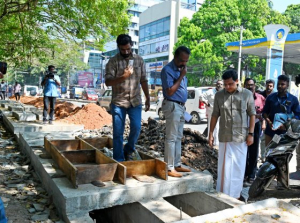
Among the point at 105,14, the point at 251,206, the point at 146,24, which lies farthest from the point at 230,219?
the point at 146,24

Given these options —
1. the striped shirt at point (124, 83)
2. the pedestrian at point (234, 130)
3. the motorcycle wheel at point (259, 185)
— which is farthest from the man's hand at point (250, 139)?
the striped shirt at point (124, 83)

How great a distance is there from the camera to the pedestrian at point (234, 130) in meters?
3.81

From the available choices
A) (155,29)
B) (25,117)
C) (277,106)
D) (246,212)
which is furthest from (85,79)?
(246,212)

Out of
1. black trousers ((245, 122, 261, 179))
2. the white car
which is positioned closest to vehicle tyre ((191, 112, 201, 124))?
the white car

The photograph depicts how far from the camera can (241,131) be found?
12.5 ft

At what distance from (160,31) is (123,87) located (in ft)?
128

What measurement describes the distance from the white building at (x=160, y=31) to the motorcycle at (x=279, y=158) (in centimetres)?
3543

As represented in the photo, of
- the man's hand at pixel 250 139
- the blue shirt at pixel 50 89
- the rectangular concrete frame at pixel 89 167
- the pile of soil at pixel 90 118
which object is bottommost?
the rectangular concrete frame at pixel 89 167

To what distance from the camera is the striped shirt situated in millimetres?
3865

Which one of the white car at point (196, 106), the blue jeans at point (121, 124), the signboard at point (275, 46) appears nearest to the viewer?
the blue jeans at point (121, 124)

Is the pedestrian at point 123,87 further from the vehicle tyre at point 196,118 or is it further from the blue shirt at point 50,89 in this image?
→ the vehicle tyre at point 196,118

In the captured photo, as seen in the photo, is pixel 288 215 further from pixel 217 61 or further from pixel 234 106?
pixel 217 61

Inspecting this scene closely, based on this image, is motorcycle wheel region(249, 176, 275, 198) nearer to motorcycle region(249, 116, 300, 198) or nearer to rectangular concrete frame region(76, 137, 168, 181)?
motorcycle region(249, 116, 300, 198)

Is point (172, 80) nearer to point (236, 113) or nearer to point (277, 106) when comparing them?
point (236, 113)
